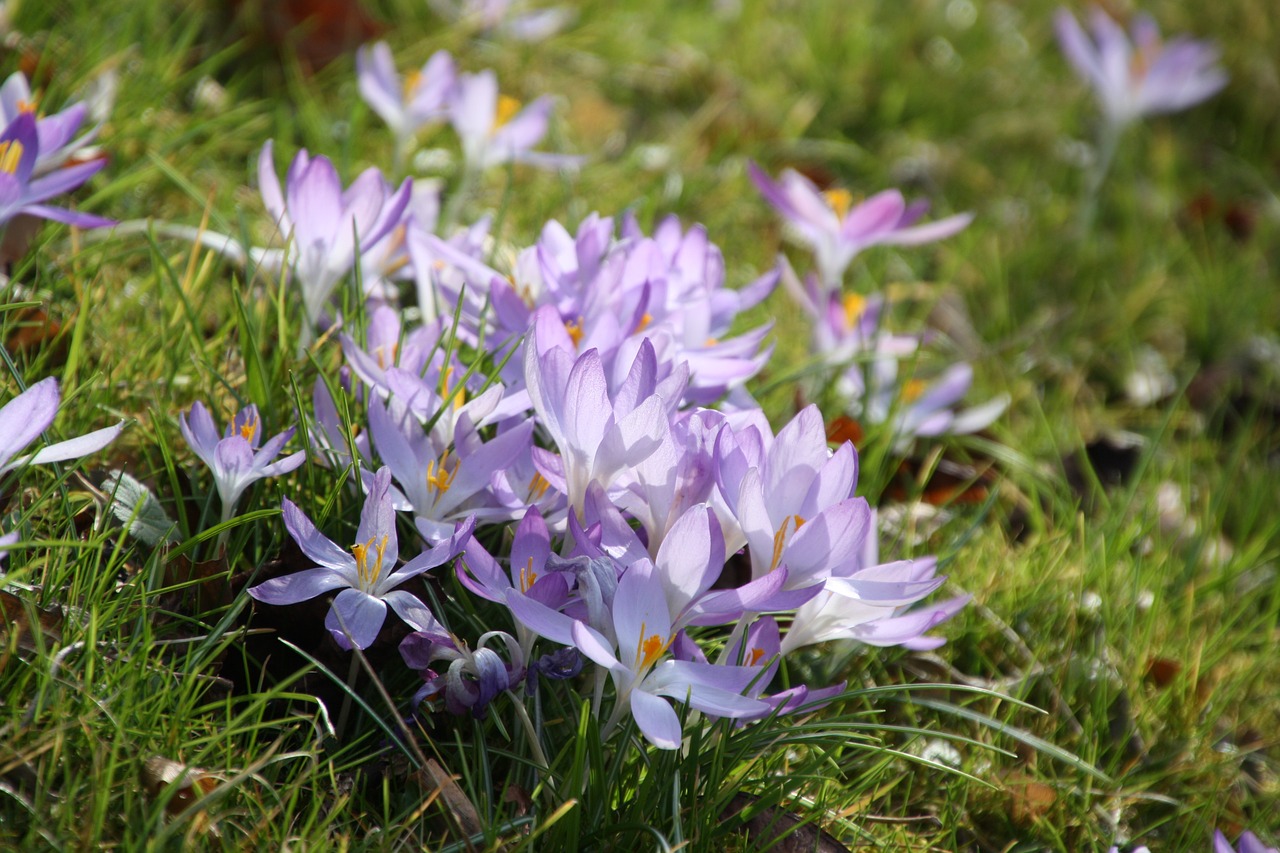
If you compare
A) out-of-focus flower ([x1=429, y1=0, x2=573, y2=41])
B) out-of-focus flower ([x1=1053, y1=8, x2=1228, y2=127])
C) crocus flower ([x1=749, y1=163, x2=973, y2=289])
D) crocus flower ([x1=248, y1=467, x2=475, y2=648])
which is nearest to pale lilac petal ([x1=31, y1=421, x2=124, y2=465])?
crocus flower ([x1=248, y1=467, x2=475, y2=648])

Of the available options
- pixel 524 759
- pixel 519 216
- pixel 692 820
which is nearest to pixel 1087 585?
pixel 692 820

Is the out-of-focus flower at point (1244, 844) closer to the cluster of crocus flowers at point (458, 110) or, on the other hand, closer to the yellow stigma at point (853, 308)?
the yellow stigma at point (853, 308)

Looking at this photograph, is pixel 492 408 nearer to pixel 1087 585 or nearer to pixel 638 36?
pixel 1087 585

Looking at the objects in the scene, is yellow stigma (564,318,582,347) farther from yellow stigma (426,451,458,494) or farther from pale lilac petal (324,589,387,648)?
pale lilac petal (324,589,387,648)

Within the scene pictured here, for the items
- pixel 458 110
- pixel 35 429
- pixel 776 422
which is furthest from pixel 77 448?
pixel 776 422

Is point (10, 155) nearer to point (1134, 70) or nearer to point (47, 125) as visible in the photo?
point (47, 125)
